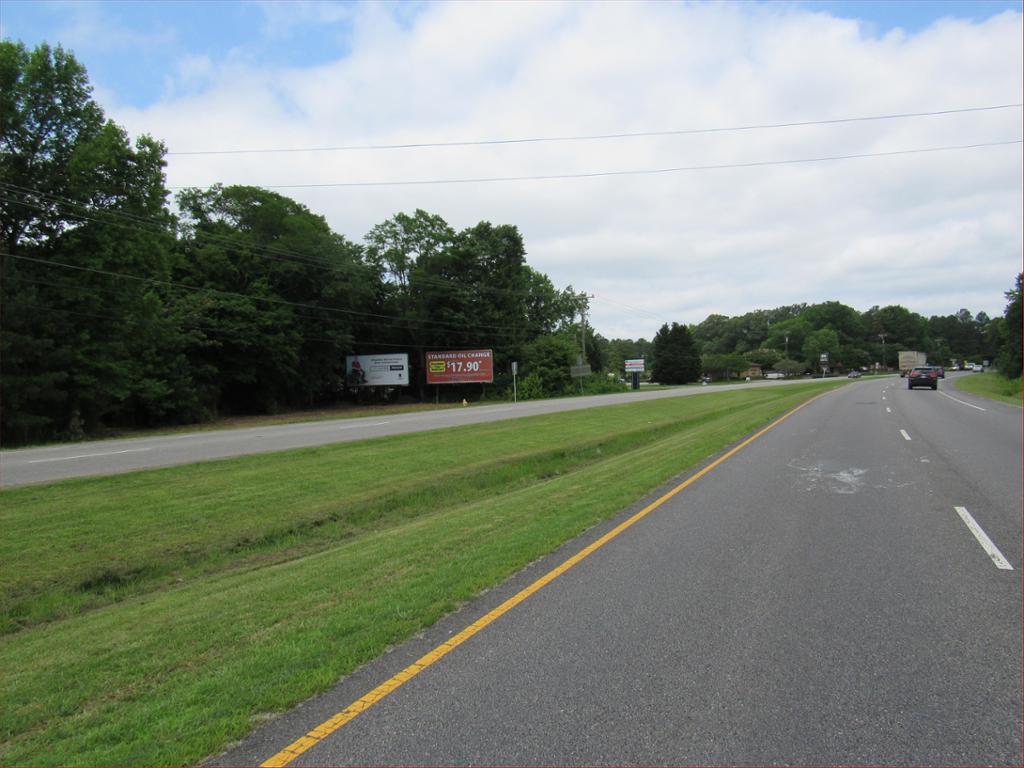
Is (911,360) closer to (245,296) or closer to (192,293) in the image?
(245,296)

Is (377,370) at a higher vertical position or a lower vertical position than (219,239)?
lower

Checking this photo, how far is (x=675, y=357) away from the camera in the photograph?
118m

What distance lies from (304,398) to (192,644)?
58362 millimetres

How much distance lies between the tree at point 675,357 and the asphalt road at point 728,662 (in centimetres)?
11233

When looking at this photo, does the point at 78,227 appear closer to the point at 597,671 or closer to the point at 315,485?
the point at 315,485

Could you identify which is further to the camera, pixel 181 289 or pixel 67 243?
pixel 181 289

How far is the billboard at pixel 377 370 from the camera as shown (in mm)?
63906

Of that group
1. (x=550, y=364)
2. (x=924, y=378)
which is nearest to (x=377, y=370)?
(x=550, y=364)

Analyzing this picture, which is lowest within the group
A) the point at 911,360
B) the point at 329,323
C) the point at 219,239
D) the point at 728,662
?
the point at 728,662

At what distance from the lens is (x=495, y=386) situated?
72.3 m

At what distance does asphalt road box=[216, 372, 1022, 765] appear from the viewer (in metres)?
3.34

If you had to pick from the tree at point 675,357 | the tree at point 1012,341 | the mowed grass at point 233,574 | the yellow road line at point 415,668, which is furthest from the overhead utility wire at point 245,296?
the tree at point 1012,341

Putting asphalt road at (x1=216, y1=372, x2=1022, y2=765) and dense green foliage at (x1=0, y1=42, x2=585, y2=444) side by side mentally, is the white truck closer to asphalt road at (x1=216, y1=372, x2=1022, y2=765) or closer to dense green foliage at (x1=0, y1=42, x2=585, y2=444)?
dense green foliage at (x1=0, y1=42, x2=585, y2=444)

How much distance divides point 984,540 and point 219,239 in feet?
175
